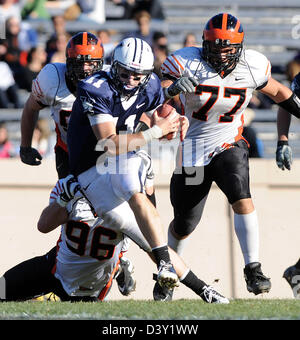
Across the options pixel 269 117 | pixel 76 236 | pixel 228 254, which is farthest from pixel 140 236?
pixel 269 117

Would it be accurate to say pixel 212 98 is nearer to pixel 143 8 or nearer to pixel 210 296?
pixel 210 296

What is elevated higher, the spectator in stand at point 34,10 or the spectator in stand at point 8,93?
the spectator in stand at point 34,10

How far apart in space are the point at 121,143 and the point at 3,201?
8.82ft

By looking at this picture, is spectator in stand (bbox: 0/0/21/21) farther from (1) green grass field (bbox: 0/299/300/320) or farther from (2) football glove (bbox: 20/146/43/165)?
(1) green grass field (bbox: 0/299/300/320)

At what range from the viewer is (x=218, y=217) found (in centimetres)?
765

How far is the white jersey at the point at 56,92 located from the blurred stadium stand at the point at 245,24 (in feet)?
16.3

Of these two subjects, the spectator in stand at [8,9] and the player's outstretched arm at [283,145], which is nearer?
the player's outstretched arm at [283,145]

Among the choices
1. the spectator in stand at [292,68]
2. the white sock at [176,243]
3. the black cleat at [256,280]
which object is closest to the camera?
the black cleat at [256,280]

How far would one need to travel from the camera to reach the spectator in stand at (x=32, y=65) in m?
10.4

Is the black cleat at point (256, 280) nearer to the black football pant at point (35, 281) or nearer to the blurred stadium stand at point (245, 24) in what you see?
the black football pant at point (35, 281)

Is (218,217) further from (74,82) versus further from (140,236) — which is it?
(140,236)

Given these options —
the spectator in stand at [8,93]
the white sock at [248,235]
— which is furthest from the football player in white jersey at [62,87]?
the spectator in stand at [8,93]
